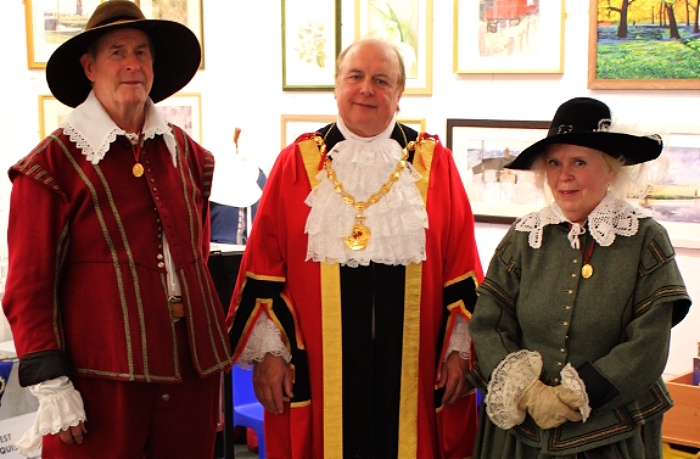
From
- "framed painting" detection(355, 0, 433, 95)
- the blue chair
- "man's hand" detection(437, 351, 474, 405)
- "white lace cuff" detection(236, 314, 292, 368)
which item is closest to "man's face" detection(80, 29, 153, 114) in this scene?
"white lace cuff" detection(236, 314, 292, 368)

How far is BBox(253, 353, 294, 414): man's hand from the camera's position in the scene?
94.7 inches

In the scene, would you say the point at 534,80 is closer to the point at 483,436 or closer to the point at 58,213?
the point at 483,436

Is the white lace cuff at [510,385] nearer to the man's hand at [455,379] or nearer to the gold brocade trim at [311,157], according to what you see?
the man's hand at [455,379]

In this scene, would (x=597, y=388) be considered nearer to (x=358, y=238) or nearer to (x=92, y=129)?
(x=358, y=238)

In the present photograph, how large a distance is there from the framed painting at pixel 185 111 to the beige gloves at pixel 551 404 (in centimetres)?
343

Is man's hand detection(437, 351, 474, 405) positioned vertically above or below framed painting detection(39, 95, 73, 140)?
below

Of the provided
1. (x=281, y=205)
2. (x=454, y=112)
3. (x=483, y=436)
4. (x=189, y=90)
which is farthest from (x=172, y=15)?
(x=483, y=436)

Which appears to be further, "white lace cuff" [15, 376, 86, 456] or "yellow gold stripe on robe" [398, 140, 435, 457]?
"yellow gold stripe on robe" [398, 140, 435, 457]

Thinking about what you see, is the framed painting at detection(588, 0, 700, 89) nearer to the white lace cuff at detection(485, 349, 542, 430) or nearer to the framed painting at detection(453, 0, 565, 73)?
the framed painting at detection(453, 0, 565, 73)

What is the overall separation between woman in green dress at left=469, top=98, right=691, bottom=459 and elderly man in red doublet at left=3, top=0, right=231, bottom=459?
83 cm

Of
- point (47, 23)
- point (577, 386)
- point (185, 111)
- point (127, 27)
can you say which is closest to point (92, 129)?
point (127, 27)

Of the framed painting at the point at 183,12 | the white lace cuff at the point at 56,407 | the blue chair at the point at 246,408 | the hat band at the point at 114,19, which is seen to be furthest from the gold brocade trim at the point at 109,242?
the framed painting at the point at 183,12

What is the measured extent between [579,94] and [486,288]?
1709 mm

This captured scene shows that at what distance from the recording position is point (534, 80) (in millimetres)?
3703
